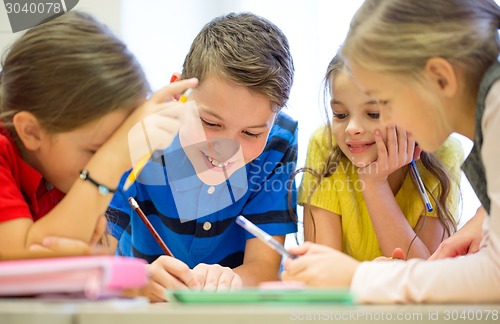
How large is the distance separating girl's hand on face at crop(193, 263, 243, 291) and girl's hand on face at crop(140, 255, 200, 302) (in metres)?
0.02

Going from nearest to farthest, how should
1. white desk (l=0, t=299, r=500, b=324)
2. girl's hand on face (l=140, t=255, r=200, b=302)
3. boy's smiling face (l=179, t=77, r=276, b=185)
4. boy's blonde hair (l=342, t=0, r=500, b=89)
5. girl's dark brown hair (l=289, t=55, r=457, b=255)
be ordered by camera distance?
white desk (l=0, t=299, r=500, b=324) → boy's blonde hair (l=342, t=0, r=500, b=89) → girl's hand on face (l=140, t=255, r=200, b=302) → boy's smiling face (l=179, t=77, r=276, b=185) → girl's dark brown hair (l=289, t=55, r=457, b=255)

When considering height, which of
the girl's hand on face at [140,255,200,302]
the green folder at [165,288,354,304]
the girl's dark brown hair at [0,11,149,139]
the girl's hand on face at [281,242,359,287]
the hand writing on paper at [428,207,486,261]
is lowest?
the hand writing on paper at [428,207,486,261]

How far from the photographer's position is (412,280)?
2.29 feet

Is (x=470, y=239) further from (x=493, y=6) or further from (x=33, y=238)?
(x=33, y=238)

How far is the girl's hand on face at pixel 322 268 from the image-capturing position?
733 mm

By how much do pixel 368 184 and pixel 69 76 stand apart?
0.67m

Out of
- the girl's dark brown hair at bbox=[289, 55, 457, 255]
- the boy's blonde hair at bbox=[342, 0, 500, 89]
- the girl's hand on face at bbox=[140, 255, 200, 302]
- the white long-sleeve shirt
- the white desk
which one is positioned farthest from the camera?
the girl's dark brown hair at bbox=[289, 55, 457, 255]

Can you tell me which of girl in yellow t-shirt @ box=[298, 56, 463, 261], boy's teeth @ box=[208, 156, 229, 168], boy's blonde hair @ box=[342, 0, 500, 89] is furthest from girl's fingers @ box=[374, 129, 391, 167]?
boy's blonde hair @ box=[342, 0, 500, 89]

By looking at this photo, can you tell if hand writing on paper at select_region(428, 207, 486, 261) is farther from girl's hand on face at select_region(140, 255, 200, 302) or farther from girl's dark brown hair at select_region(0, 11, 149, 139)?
girl's dark brown hair at select_region(0, 11, 149, 139)

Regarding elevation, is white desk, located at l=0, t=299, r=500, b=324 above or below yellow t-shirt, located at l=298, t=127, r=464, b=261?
above

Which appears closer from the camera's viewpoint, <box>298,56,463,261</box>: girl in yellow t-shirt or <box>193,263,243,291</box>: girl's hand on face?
<box>193,263,243,291</box>: girl's hand on face

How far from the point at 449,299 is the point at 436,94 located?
26 cm

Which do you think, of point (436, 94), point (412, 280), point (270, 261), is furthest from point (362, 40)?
point (270, 261)

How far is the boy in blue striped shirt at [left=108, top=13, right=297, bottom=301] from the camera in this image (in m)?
1.19
